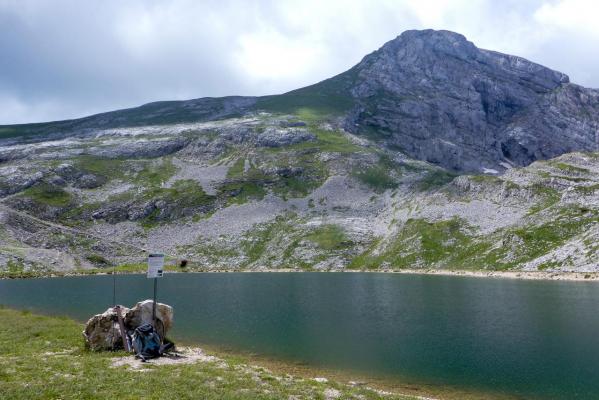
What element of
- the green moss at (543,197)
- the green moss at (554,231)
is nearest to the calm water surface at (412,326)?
the green moss at (554,231)

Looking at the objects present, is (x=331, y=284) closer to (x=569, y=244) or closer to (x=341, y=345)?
(x=341, y=345)

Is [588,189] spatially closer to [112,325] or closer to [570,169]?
[570,169]

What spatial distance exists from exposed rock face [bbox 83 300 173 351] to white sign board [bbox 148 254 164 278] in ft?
7.63

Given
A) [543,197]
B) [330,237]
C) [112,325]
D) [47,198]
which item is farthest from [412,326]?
[47,198]

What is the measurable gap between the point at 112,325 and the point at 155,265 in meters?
5.53

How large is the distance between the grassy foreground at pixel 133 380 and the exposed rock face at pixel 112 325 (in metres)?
1.07

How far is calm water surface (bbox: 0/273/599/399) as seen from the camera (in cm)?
3275

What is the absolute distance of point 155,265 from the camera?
35188 mm

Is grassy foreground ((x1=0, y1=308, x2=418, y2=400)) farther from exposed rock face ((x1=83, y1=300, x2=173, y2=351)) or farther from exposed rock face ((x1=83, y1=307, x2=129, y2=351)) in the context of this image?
exposed rock face ((x1=83, y1=300, x2=173, y2=351))

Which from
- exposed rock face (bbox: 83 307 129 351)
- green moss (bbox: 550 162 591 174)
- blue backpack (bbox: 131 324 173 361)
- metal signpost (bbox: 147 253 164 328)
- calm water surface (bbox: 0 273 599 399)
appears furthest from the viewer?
green moss (bbox: 550 162 591 174)

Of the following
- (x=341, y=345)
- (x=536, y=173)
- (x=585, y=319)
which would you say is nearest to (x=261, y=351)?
(x=341, y=345)

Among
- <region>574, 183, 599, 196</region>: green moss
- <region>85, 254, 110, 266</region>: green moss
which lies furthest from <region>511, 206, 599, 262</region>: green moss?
<region>85, 254, 110, 266</region>: green moss

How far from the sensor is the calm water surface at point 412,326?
32750mm

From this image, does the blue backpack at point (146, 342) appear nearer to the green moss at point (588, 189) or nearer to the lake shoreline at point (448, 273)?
the lake shoreline at point (448, 273)
